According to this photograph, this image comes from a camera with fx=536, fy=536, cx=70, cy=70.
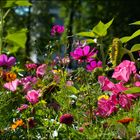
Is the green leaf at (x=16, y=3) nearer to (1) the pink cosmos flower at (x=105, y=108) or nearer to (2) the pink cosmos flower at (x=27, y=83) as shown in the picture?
(2) the pink cosmos flower at (x=27, y=83)

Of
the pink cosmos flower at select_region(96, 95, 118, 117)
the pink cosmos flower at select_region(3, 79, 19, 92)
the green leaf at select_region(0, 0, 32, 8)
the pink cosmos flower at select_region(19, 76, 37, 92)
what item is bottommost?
the pink cosmos flower at select_region(96, 95, 118, 117)

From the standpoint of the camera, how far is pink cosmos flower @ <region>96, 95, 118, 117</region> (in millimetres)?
2135

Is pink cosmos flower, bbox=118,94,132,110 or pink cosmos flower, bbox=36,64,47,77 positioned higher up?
pink cosmos flower, bbox=36,64,47,77

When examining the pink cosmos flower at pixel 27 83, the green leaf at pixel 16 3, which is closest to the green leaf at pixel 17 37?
the green leaf at pixel 16 3

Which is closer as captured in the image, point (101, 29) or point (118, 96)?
point (118, 96)

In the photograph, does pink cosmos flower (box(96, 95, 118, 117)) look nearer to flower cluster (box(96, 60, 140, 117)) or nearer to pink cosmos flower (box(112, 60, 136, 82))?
flower cluster (box(96, 60, 140, 117))

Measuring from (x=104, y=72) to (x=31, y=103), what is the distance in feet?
2.99

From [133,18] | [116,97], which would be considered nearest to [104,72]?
[116,97]

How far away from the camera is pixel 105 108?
7.02 ft

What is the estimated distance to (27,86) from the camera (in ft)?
8.44

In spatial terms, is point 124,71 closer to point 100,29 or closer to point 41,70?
point 100,29

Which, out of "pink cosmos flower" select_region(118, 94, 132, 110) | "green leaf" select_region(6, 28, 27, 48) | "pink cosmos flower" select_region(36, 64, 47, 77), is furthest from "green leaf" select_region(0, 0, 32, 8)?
"pink cosmos flower" select_region(118, 94, 132, 110)

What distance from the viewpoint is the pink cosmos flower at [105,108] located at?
2.13m

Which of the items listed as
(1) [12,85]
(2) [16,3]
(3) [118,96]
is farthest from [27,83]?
(2) [16,3]
